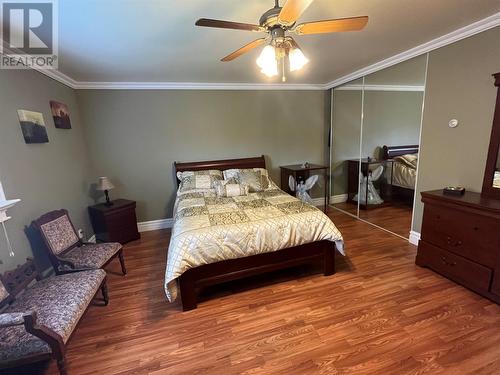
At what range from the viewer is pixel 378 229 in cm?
368

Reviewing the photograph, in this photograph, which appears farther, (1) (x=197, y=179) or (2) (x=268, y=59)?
(1) (x=197, y=179)

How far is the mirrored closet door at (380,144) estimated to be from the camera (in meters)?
3.05

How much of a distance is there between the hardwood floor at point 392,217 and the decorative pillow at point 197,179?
8.36 ft

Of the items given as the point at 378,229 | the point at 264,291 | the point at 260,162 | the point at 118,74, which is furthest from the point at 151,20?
the point at 378,229

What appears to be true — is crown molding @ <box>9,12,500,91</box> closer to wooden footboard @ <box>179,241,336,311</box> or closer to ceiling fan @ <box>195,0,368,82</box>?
ceiling fan @ <box>195,0,368,82</box>

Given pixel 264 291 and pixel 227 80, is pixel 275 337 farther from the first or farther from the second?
pixel 227 80

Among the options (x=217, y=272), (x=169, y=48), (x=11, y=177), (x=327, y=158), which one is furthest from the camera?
(x=327, y=158)

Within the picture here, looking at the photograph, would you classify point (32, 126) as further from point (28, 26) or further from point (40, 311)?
point (40, 311)

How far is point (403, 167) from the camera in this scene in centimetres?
330

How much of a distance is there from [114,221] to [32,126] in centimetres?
150

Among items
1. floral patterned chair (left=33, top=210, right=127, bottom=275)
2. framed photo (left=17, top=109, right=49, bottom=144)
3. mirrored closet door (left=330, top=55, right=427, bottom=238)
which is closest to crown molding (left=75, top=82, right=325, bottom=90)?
mirrored closet door (left=330, top=55, right=427, bottom=238)

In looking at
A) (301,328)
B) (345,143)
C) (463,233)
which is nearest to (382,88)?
(345,143)

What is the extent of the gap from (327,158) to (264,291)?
321 cm

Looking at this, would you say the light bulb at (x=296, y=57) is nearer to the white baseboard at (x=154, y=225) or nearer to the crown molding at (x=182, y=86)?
the crown molding at (x=182, y=86)
